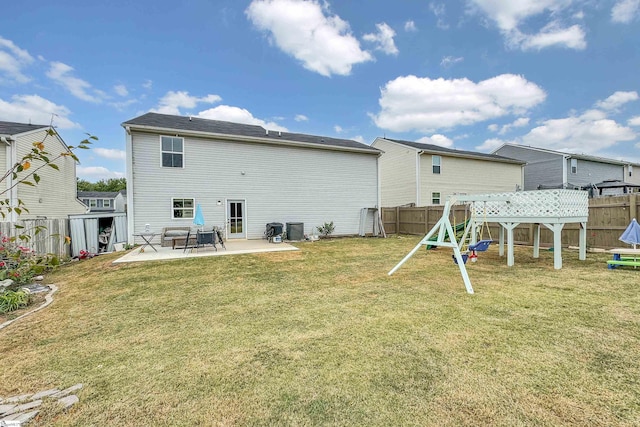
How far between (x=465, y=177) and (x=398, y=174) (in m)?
4.86

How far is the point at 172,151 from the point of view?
12.3m

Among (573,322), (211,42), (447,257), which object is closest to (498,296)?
(573,322)

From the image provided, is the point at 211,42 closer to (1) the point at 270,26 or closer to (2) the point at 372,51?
(1) the point at 270,26

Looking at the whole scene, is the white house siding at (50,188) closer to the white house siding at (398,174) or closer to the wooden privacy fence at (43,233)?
the wooden privacy fence at (43,233)

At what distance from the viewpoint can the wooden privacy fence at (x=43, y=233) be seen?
8.34 m

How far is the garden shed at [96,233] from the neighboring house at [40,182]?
1.94 m

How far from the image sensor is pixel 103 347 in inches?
122

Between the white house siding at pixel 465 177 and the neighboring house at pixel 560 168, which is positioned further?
the neighboring house at pixel 560 168

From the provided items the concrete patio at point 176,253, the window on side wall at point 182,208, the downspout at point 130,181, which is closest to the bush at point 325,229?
the concrete patio at point 176,253

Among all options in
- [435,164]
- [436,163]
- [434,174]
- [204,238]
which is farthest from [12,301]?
[436,163]

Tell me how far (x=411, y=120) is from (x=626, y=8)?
1581cm

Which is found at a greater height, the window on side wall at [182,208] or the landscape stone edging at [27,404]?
the window on side wall at [182,208]

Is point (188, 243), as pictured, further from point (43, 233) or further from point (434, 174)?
point (434, 174)

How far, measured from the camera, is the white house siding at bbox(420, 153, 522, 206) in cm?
Answer: 1867
